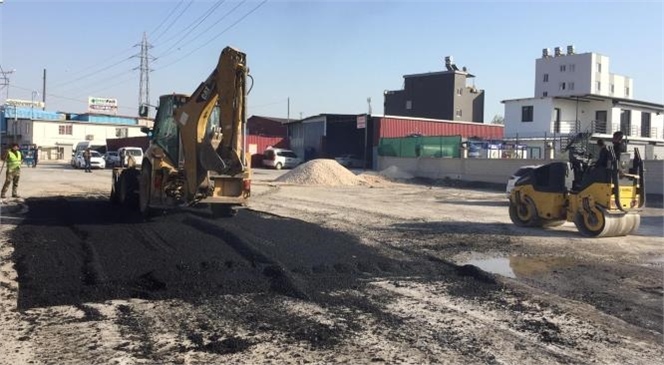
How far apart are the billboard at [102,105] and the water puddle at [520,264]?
11127 centimetres

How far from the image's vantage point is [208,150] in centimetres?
1145

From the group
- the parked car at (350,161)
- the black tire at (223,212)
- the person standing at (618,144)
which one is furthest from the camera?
the parked car at (350,161)

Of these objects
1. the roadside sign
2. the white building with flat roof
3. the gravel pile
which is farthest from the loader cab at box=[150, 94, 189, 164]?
the white building with flat roof

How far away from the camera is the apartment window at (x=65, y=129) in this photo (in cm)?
7775

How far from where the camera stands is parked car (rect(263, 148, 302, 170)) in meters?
53.0

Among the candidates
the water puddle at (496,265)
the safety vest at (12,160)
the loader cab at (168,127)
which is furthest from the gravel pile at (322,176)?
the water puddle at (496,265)

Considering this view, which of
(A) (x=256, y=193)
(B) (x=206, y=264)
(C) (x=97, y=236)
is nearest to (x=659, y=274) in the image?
(B) (x=206, y=264)

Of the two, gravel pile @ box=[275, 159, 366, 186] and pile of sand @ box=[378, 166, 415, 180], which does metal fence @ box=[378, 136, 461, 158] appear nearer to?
pile of sand @ box=[378, 166, 415, 180]

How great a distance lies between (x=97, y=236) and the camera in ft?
35.8

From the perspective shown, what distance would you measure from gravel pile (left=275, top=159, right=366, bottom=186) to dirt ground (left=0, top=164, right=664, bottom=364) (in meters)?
19.5

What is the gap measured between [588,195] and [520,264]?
4.01 meters

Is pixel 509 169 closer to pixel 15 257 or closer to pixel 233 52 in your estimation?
pixel 233 52

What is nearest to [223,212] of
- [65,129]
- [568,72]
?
[65,129]

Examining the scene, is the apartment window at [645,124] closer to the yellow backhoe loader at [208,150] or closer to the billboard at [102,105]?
the yellow backhoe loader at [208,150]
